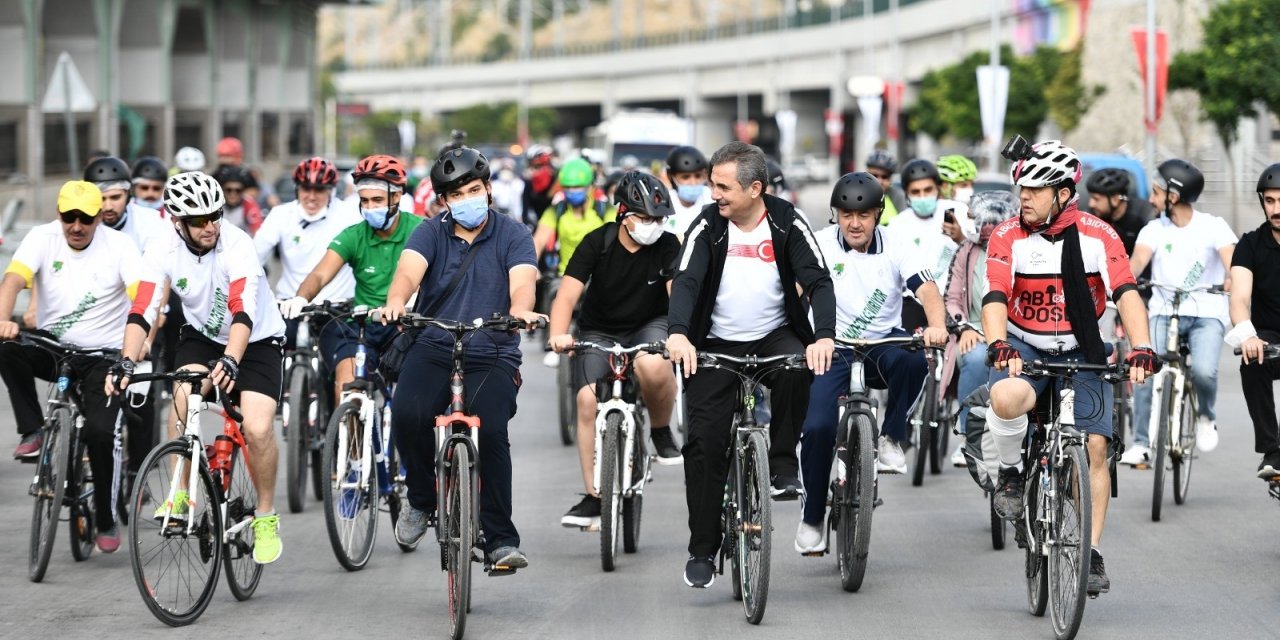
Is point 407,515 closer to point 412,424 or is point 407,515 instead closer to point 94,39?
point 412,424

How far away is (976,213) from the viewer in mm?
10625

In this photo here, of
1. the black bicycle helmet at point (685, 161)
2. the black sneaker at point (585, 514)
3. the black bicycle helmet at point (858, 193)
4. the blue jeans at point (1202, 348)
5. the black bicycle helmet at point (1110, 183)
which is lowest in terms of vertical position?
the black sneaker at point (585, 514)

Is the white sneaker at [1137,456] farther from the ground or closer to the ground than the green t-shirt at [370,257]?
closer to the ground

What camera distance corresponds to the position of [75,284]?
931 cm

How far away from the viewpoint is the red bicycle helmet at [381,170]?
33.7 ft

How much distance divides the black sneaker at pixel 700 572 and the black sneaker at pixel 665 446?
201 centimetres

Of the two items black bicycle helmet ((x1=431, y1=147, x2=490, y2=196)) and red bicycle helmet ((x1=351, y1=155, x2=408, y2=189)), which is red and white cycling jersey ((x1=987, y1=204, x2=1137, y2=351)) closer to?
black bicycle helmet ((x1=431, y1=147, x2=490, y2=196))

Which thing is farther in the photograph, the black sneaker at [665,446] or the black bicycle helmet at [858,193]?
the black sneaker at [665,446]

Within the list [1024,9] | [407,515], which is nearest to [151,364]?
[407,515]

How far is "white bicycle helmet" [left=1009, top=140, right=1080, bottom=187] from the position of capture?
7938 mm

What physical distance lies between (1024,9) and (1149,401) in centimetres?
4938

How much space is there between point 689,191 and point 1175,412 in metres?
4.05

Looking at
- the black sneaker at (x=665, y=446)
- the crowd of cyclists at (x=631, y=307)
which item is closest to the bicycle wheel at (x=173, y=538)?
the crowd of cyclists at (x=631, y=307)

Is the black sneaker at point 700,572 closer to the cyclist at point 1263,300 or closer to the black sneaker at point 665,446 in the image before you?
the black sneaker at point 665,446
